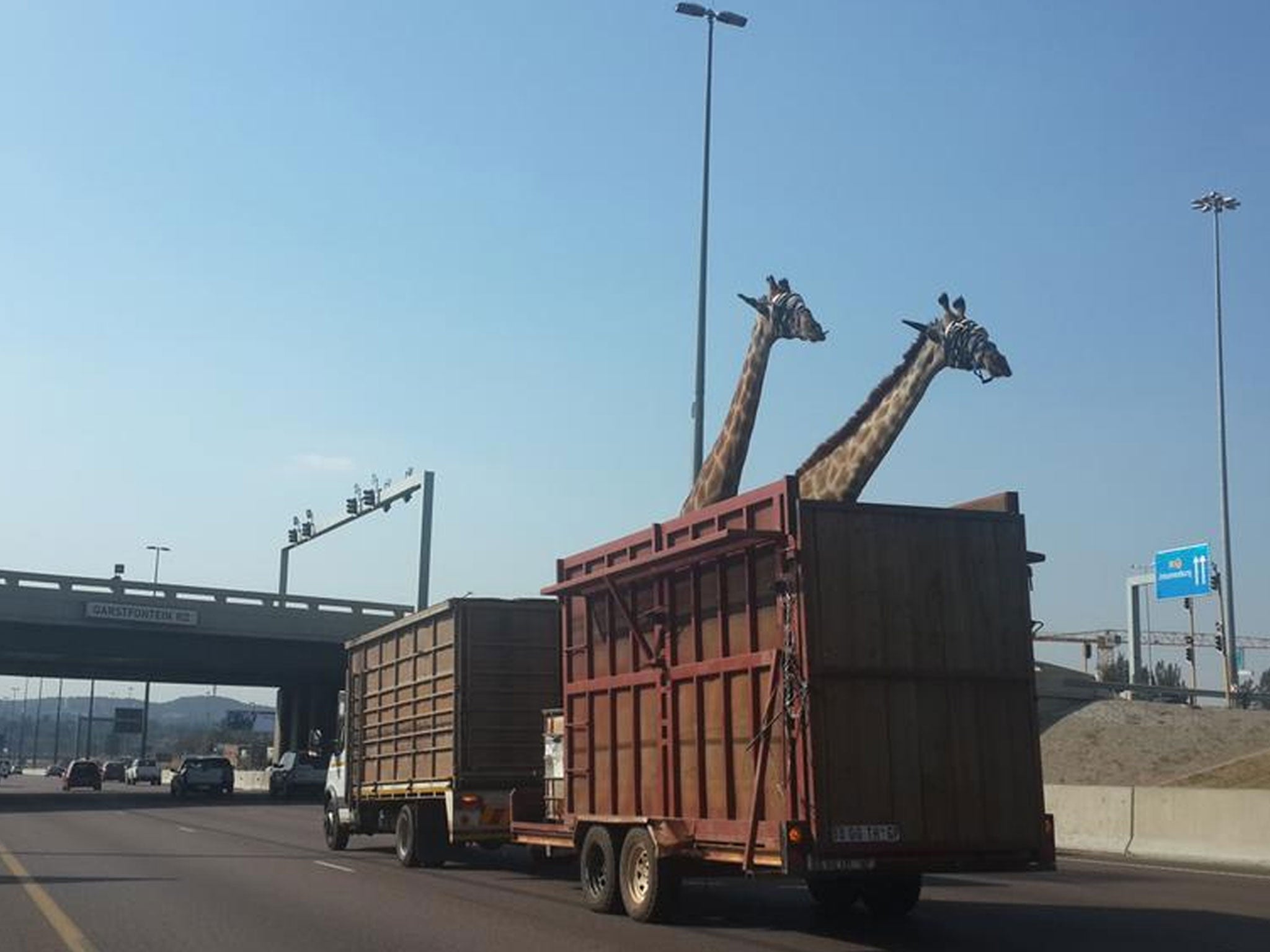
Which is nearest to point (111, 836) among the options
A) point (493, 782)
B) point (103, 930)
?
point (493, 782)

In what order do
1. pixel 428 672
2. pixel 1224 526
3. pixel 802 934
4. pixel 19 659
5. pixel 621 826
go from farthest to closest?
pixel 19 659 < pixel 1224 526 < pixel 428 672 < pixel 621 826 < pixel 802 934

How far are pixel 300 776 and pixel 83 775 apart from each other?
20.0 metres

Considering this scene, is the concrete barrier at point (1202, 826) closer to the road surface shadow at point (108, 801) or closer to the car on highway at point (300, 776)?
the road surface shadow at point (108, 801)

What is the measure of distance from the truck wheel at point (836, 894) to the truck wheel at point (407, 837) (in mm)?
7632

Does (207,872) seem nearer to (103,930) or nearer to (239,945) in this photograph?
(103,930)

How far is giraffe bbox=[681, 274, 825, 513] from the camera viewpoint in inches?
920

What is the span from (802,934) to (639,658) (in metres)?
3.00

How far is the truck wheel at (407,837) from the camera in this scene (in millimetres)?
19625

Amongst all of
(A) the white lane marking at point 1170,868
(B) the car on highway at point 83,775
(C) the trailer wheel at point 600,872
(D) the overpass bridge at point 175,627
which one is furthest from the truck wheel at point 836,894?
(B) the car on highway at point 83,775

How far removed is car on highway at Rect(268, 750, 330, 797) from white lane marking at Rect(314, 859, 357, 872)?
114 feet

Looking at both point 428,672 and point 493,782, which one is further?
point 428,672

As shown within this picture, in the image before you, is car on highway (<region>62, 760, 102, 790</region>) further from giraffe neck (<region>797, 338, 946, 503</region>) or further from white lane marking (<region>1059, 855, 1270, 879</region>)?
giraffe neck (<region>797, 338, 946, 503</region>)

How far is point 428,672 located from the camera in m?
20.1

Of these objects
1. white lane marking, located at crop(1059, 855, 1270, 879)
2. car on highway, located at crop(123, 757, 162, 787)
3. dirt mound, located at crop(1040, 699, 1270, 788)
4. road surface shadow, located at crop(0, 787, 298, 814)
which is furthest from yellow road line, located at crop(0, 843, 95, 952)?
car on highway, located at crop(123, 757, 162, 787)
